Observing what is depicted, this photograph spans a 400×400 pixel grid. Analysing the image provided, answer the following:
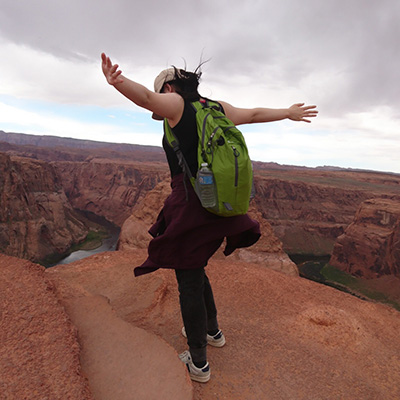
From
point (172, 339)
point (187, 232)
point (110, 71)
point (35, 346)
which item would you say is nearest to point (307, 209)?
point (172, 339)

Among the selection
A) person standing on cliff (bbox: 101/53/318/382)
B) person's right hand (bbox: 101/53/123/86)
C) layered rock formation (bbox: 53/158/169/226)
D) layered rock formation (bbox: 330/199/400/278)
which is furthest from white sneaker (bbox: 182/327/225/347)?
layered rock formation (bbox: 53/158/169/226)

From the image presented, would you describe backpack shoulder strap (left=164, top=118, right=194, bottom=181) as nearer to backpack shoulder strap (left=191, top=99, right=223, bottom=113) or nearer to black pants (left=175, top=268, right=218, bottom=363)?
backpack shoulder strap (left=191, top=99, right=223, bottom=113)

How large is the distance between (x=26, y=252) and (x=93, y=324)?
→ 1171 inches

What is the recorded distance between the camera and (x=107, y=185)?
57781 mm

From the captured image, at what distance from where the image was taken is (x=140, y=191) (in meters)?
52.4

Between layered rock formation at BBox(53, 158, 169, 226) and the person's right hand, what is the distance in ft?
164

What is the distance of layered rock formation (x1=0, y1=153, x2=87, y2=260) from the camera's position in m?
27.8

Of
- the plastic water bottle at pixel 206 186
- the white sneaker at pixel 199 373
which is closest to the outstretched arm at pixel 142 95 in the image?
the plastic water bottle at pixel 206 186

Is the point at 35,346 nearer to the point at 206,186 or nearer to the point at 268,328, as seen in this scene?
the point at 206,186

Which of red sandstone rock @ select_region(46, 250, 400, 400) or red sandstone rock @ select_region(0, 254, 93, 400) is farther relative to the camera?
red sandstone rock @ select_region(46, 250, 400, 400)

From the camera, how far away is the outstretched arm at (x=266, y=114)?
2.64 m

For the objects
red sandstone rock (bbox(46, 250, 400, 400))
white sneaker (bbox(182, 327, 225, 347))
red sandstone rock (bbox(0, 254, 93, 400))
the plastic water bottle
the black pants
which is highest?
the plastic water bottle

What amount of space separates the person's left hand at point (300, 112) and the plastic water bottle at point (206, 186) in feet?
4.32

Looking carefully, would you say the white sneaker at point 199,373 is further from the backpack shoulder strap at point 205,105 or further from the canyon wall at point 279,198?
the canyon wall at point 279,198
